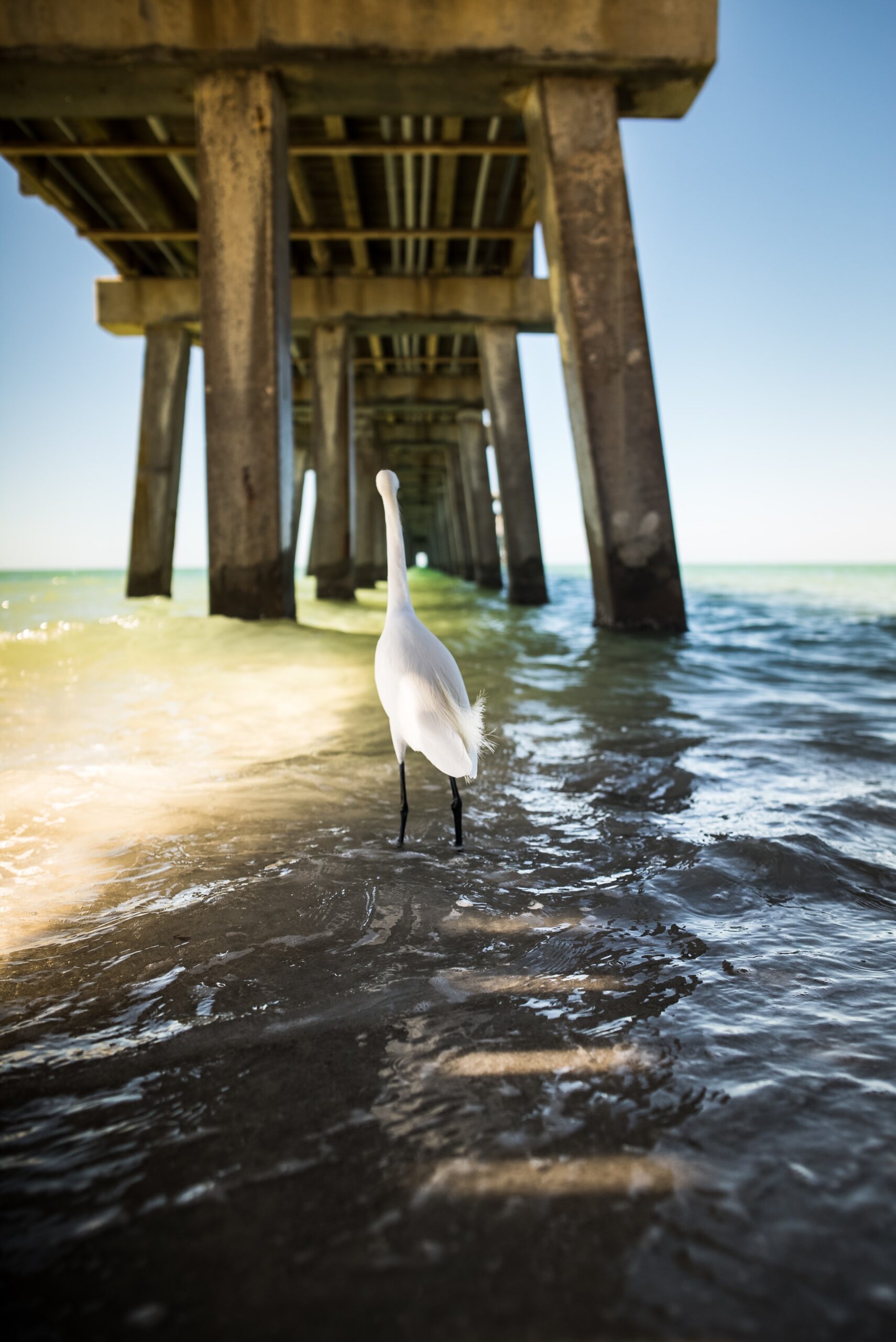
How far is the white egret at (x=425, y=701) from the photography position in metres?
2.56

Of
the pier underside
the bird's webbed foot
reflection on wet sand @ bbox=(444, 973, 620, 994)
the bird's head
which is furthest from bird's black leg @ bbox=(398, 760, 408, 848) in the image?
the pier underside

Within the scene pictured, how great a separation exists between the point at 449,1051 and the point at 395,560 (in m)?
2.03

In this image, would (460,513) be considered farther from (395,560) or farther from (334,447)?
(395,560)

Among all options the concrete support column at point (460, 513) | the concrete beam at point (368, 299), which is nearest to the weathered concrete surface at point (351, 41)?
the concrete beam at point (368, 299)

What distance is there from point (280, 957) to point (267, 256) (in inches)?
306

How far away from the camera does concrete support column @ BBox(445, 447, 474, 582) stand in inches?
1131

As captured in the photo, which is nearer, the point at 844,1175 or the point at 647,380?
the point at 844,1175

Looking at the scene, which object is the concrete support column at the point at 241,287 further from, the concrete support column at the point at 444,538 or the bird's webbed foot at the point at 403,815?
the concrete support column at the point at 444,538

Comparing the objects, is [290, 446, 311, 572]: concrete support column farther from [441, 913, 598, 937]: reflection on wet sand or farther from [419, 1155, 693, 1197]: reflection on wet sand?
[419, 1155, 693, 1197]: reflection on wet sand

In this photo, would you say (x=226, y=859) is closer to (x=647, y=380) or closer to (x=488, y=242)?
(x=647, y=380)

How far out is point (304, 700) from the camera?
5.46 m

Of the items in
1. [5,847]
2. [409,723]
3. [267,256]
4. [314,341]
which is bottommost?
[5,847]

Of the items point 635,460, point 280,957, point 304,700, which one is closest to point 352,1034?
point 280,957

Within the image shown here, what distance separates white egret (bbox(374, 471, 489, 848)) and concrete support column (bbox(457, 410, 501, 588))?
1871 centimetres
